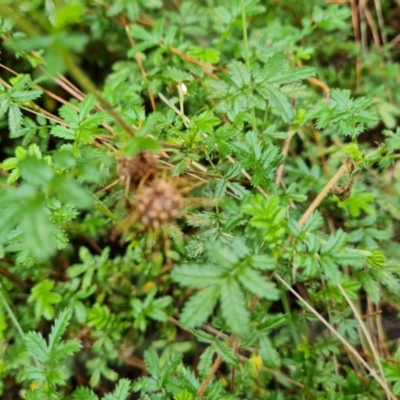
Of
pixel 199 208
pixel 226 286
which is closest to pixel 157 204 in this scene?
pixel 226 286

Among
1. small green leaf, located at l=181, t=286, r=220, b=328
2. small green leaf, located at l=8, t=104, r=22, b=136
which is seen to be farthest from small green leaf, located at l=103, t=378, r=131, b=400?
small green leaf, located at l=8, t=104, r=22, b=136

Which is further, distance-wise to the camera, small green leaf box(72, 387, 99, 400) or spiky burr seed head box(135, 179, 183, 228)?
small green leaf box(72, 387, 99, 400)

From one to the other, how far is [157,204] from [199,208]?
0.63 m

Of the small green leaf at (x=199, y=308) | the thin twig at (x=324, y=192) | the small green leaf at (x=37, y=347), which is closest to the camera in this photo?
the small green leaf at (x=199, y=308)

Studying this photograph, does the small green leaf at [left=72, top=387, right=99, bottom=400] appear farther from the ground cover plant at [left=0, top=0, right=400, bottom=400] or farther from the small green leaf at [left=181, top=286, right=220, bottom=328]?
the small green leaf at [left=181, top=286, right=220, bottom=328]

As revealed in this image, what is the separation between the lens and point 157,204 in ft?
3.53

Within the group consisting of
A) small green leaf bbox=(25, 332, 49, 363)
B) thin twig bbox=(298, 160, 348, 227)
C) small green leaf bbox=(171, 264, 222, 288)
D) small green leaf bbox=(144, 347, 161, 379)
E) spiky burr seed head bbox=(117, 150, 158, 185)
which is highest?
spiky burr seed head bbox=(117, 150, 158, 185)

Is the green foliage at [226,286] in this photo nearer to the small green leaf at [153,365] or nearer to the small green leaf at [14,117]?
the small green leaf at [153,365]

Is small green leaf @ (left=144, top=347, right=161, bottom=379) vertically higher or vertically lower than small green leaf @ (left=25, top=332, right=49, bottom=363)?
lower

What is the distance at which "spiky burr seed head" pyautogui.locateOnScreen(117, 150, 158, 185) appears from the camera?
111 centimetres

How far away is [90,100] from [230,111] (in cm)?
49

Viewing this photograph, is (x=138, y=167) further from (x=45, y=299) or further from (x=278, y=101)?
(x=45, y=299)

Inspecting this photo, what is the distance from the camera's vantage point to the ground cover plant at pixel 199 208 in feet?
3.68

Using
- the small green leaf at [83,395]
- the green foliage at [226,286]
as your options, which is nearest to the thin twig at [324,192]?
the green foliage at [226,286]
